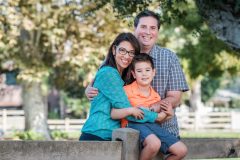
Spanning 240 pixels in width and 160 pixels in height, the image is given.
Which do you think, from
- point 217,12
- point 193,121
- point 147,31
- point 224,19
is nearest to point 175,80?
point 147,31

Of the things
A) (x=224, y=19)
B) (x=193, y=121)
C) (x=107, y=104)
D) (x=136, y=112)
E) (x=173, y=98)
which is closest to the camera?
(x=136, y=112)

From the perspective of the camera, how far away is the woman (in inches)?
179

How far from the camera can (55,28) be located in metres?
22.6

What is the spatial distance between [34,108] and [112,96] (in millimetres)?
21370

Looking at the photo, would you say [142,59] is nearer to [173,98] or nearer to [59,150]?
[173,98]

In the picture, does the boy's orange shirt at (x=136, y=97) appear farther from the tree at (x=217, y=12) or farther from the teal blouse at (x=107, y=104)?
the tree at (x=217, y=12)

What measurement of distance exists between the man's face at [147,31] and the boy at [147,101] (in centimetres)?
24

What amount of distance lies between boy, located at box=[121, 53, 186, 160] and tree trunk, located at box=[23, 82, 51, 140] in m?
20.8

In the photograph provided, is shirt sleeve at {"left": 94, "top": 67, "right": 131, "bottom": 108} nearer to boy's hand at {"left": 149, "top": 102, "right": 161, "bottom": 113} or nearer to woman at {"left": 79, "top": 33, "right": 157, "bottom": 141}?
woman at {"left": 79, "top": 33, "right": 157, "bottom": 141}

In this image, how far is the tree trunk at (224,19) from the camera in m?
9.19

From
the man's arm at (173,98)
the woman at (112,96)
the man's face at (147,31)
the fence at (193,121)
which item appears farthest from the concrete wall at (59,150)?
the fence at (193,121)

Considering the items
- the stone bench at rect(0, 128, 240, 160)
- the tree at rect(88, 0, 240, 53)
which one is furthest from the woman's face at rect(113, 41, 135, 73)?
the tree at rect(88, 0, 240, 53)

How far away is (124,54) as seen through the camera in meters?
4.67

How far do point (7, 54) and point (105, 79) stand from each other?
2013 centimetres
